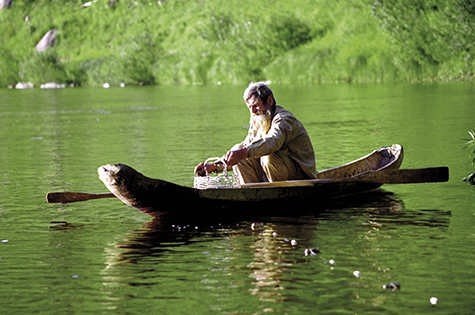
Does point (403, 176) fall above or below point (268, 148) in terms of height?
below

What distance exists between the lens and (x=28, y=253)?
20.4m

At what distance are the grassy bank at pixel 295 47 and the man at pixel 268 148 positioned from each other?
70450mm

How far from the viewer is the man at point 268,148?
23.0 metres

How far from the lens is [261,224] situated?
22.5 m

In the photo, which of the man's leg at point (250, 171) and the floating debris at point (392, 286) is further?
the man's leg at point (250, 171)

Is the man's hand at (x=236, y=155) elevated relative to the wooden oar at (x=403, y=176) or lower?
elevated

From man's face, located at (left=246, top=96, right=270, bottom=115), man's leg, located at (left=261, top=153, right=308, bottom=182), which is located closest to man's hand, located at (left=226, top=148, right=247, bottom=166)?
man's face, located at (left=246, top=96, right=270, bottom=115)

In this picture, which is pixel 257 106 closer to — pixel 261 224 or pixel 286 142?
pixel 286 142

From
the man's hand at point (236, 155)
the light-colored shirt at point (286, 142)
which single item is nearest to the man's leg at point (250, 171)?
the light-colored shirt at point (286, 142)

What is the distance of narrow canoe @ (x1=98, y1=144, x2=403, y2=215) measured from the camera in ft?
70.5

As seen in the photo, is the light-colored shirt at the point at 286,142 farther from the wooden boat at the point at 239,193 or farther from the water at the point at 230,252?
the water at the point at 230,252

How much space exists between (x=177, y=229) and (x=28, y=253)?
3.12 m

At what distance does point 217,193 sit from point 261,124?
6.48 feet

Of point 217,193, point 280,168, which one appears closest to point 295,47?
point 280,168
